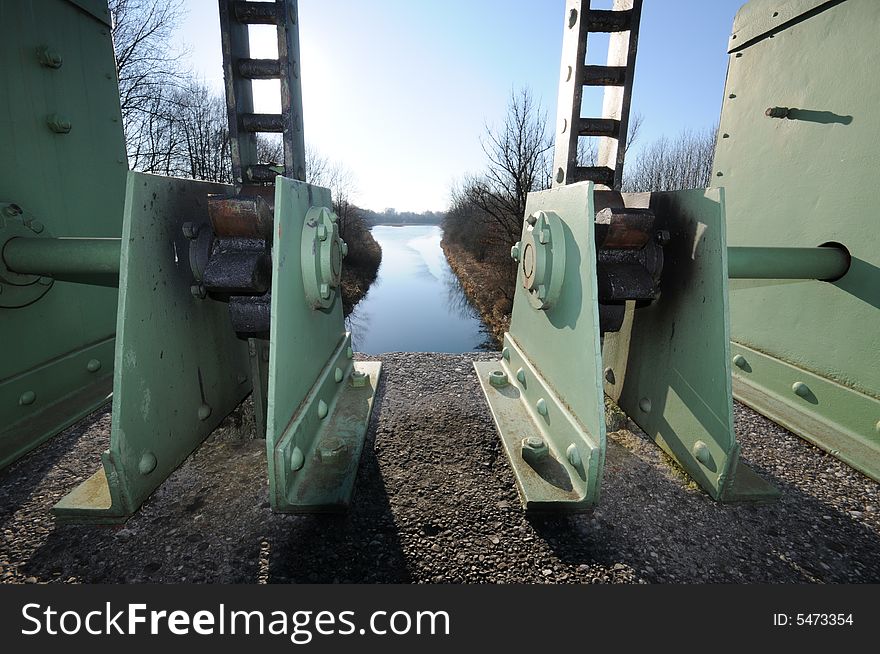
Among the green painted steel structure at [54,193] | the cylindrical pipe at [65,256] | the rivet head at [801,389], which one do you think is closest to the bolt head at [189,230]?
the cylindrical pipe at [65,256]

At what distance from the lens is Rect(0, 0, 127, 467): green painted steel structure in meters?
2.30

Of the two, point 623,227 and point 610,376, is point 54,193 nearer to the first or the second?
point 623,227

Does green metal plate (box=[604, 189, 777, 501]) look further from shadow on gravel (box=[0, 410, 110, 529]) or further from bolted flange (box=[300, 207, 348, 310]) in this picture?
shadow on gravel (box=[0, 410, 110, 529])

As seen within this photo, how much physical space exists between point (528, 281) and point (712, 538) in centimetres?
137

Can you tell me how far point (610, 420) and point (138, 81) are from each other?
22.2 metres

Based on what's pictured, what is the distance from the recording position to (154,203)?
1.85 m

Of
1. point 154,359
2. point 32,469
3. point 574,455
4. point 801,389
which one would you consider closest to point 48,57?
point 154,359

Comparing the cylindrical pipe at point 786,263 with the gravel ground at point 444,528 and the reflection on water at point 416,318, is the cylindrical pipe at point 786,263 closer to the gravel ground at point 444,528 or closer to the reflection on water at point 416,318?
the gravel ground at point 444,528

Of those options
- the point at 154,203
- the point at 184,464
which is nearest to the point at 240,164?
the point at 154,203

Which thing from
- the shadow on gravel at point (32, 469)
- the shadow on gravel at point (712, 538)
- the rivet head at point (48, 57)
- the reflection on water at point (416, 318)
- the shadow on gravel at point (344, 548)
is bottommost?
the reflection on water at point (416, 318)

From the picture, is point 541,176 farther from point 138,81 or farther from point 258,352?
point 258,352

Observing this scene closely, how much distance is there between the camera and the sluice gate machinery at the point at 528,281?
1.82 m

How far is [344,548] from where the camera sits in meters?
1.60

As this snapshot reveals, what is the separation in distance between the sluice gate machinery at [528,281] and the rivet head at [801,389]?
0.4 inches
